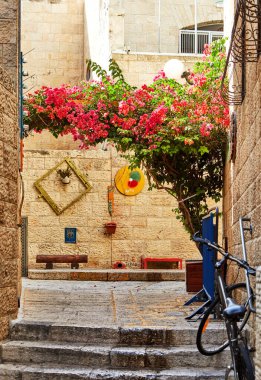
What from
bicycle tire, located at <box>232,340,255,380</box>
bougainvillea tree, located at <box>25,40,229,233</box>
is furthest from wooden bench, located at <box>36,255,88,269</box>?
bicycle tire, located at <box>232,340,255,380</box>

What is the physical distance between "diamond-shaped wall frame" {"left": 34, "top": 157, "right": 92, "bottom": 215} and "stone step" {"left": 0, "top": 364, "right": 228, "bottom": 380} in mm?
10450

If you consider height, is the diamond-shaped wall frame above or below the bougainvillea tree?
below

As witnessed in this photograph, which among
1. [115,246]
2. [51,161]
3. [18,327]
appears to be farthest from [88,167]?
[18,327]

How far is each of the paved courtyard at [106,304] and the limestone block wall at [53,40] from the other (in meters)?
9.54

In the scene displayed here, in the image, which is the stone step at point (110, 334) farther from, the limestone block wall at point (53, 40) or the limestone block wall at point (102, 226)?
the limestone block wall at point (53, 40)

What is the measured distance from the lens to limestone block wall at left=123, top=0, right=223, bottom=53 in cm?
1820

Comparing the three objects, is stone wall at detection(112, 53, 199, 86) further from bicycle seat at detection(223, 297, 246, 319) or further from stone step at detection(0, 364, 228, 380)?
bicycle seat at detection(223, 297, 246, 319)

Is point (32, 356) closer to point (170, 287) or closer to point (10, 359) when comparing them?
point (10, 359)

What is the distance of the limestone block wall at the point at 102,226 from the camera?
16.6 m

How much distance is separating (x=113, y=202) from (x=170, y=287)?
4567 mm

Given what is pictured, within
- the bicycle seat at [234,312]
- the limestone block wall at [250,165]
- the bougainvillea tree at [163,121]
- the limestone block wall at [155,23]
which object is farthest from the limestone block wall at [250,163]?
the limestone block wall at [155,23]

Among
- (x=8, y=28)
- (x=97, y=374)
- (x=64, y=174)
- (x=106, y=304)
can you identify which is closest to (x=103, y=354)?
(x=97, y=374)

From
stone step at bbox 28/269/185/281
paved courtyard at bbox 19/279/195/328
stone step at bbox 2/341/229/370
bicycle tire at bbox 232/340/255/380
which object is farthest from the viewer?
stone step at bbox 28/269/185/281

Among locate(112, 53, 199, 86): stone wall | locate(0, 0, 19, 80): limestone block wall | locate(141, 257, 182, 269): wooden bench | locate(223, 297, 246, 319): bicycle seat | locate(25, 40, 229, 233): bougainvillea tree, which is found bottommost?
locate(141, 257, 182, 269): wooden bench
